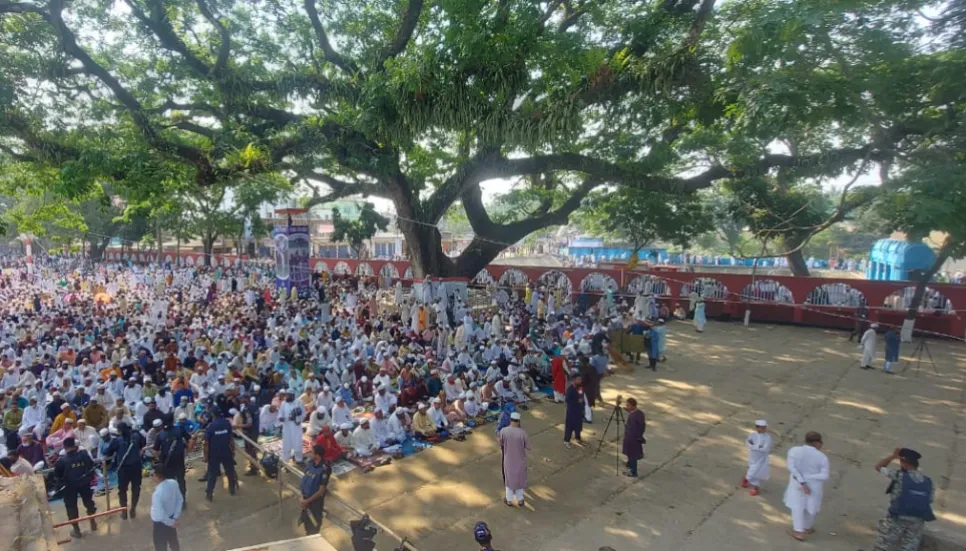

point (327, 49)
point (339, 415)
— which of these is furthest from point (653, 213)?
point (339, 415)

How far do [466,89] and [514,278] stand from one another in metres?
13.1

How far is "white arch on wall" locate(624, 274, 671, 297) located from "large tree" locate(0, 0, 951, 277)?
5.84 metres

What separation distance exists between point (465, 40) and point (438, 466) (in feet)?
24.9

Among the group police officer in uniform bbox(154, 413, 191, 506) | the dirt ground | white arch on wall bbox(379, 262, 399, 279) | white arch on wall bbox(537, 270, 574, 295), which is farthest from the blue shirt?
white arch on wall bbox(379, 262, 399, 279)

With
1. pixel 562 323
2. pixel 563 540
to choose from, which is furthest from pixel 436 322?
pixel 563 540

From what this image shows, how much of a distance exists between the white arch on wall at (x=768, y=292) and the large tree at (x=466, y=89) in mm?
5491

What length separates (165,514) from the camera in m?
5.50

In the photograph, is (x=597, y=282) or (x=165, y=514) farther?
(x=597, y=282)

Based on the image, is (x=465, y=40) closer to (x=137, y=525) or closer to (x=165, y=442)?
(x=165, y=442)

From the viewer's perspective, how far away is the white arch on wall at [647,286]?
2116 centimetres

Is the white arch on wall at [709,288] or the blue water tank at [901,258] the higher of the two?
the blue water tank at [901,258]

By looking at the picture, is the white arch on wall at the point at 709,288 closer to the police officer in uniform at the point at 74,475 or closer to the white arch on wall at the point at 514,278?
the white arch on wall at the point at 514,278

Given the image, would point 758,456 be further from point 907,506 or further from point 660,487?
point 907,506

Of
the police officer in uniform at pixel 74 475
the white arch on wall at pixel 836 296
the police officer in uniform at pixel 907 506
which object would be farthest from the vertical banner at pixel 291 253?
the white arch on wall at pixel 836 296
